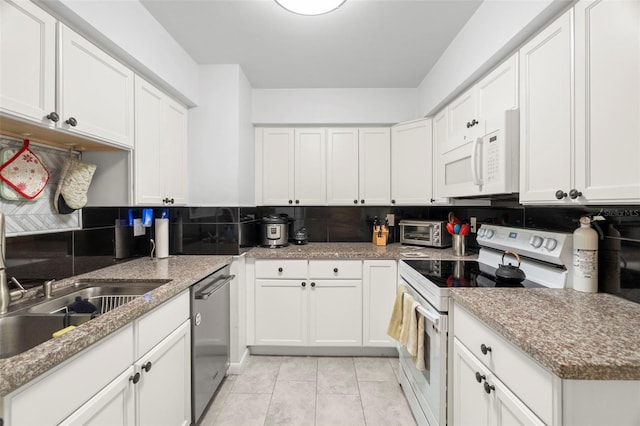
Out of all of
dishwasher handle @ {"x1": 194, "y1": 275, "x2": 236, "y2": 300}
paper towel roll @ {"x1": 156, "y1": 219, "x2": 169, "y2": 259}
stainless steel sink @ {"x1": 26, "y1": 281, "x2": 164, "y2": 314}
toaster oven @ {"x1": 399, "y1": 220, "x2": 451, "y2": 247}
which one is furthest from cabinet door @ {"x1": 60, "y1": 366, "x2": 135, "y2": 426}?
toaster oven @ {"x1": 399, "y1": 220, "x2": 451, "y2": 247}

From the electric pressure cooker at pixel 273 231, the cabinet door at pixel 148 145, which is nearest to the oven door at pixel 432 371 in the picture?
the electric pressure cooker at pixel 273 231

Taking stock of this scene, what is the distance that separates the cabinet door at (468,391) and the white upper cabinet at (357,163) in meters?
1.72

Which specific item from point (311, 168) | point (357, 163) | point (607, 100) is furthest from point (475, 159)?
point (311, 168)

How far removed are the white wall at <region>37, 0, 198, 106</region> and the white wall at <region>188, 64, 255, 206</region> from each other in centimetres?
12

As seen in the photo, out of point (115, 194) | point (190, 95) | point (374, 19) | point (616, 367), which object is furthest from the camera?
point (190, 95)

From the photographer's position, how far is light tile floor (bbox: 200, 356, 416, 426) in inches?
67.5

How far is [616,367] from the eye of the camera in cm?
69

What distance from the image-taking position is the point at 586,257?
1.22m

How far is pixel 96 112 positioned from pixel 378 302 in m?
2.29

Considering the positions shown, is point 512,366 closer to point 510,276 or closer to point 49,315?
point 510,276

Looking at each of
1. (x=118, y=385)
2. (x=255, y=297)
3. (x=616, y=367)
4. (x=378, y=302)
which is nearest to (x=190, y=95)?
(x=255, y=297)

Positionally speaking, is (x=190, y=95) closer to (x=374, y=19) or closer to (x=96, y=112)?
(x=96, y=112)

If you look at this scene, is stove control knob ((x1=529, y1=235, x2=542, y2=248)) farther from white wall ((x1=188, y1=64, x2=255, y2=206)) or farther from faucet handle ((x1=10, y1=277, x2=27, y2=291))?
faucet handle ((x1=10, y1=277, x2=27, y2=291))

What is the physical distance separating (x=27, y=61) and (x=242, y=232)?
5.21 ft
